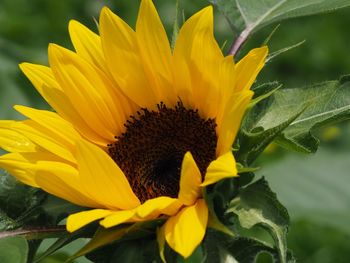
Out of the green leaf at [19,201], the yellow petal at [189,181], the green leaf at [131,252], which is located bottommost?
the green leaf at [131,252]

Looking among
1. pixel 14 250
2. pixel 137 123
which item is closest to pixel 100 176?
pixel 14 250

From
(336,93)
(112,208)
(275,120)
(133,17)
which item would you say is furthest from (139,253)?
(133,17)

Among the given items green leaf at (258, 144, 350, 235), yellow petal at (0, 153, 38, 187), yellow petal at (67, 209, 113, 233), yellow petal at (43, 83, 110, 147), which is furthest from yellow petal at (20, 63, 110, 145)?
green leaf at (258, 144, 350, 235)

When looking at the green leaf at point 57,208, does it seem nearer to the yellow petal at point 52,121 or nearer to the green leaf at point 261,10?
the yellow petal at point 52,121

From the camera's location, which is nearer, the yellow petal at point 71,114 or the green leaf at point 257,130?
the green leaf at point 257,130

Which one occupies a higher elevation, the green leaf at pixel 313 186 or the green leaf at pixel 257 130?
the green leaf at pixel 257 130

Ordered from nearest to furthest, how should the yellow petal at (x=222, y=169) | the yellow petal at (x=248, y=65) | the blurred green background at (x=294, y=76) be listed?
the yellow petal at (x=222, y=169) → the yellow petal at (x=248, y=65) → the blurred green background at (x=294, y=76)

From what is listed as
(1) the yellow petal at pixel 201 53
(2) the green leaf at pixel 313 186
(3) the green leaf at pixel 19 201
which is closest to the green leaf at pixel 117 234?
(3) the green leaf at pixel 19 201
